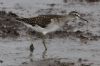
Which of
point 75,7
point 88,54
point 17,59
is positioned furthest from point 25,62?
point 75,7

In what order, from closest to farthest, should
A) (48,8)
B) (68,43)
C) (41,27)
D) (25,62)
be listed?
(25,62) < (41,27) < (68,43) < (48,8)

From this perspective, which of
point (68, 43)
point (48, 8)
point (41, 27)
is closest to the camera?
point (41, 27)

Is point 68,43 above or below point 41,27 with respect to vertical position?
below

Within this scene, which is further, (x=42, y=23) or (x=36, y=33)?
(x=36, y=33)

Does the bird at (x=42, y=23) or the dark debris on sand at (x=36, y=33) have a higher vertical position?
the bird at (x=42, y=23)

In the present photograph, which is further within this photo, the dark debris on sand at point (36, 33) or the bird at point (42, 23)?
the dark debris on sand at point (36, 33)

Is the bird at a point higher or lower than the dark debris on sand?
higher

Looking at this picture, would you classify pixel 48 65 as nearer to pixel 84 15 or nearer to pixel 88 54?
pixel 88 54

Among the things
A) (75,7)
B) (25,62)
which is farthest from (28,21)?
(75,7)

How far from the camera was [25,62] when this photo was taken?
1557 cm

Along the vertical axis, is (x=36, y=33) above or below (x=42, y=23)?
below

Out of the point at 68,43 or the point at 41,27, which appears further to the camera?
the point at 68,43

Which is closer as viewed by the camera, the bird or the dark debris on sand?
the bird

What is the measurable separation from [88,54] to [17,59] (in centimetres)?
259
